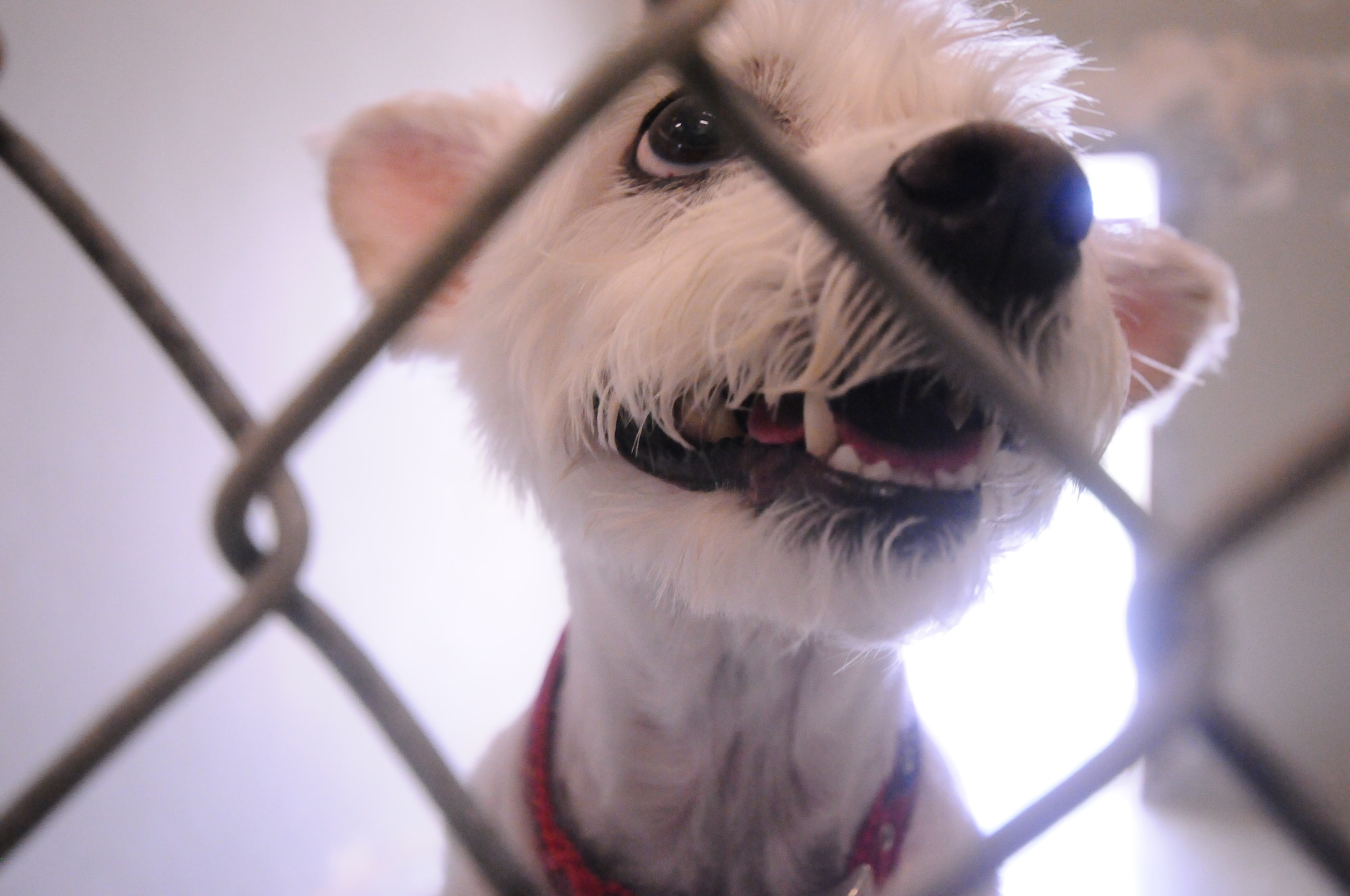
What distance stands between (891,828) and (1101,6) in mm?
2087

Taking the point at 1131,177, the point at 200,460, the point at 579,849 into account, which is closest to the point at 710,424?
A: the point at 579,849

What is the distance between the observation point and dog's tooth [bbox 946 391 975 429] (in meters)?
0.40

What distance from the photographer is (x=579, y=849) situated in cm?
67

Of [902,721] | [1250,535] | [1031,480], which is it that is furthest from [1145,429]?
[1250,535]

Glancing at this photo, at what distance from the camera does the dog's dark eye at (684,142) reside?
541mm

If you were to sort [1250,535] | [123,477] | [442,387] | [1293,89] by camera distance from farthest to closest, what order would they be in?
[1293,89] → [442,387] → [123,477] → [1250,535]

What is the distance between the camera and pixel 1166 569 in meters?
0.18

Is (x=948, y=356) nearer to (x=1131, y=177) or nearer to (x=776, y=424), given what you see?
(x=776, y=424)

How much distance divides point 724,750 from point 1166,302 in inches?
25.5

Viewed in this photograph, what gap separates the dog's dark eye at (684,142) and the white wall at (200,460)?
39 cm

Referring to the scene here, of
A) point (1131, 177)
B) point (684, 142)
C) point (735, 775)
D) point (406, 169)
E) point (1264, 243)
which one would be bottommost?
point (1264, 243)

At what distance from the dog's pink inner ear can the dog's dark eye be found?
0.25 metres

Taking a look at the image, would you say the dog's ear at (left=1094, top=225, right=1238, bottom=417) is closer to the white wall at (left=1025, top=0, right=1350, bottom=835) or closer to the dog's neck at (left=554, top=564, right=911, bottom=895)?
the dog's neck at (left=554, top=564, right=911, bottom=895)

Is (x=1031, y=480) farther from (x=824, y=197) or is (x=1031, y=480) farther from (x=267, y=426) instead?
(x=267, y=426)
